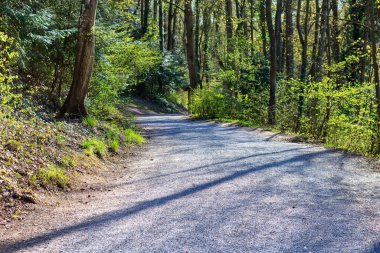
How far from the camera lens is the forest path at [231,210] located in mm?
4102

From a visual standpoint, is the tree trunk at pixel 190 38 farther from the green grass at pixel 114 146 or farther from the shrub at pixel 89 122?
the green grass at pixel 114 146

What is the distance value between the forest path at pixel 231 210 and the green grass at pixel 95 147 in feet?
2.97

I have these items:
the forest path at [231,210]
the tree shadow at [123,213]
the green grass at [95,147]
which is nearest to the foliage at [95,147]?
the green grass at [95,147]

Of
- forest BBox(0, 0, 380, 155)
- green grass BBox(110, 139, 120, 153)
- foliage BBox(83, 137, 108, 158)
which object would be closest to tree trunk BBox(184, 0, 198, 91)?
forest BBox(0, 0, 380, 155)

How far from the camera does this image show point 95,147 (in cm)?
905

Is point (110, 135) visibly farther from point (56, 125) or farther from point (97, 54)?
point (97, 54)

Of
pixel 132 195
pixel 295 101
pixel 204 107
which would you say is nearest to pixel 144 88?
pixel 204 107

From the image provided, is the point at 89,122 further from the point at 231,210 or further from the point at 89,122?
the point at 231,210

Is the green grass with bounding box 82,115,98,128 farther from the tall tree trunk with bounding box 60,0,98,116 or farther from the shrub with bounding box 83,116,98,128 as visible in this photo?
the tall tree trunk with bounding box 60,0,98,116

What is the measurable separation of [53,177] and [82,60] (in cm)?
554

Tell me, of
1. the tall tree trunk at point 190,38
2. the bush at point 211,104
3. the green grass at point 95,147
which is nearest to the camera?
the green grass at point 95,147

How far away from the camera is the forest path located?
4.10 m

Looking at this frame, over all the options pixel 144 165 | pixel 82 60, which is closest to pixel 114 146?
pixel 144 165

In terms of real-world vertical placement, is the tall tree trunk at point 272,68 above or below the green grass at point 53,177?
above
